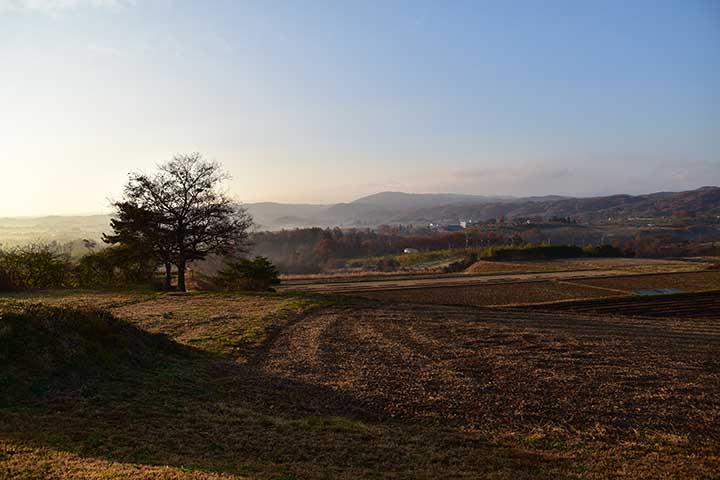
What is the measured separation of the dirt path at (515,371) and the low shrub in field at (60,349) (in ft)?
12.4

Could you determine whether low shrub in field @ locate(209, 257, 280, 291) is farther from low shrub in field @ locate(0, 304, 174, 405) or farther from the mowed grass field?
low shrub in field @ locate(0, 304, 174, 405)

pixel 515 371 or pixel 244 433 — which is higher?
pixel 244 433

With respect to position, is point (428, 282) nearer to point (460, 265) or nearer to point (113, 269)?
point (460, 265)

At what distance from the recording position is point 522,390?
11.5m

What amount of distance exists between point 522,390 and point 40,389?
416 inches

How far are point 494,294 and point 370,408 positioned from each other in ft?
115

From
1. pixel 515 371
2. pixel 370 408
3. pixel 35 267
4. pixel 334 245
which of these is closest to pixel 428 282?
pixel 35 267

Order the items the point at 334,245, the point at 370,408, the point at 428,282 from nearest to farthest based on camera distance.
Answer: the point at 370,408 → the point at 428,282 → the point at 334,245

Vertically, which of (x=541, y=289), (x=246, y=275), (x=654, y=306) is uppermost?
(x=246, y=275)

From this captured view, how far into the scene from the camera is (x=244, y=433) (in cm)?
820

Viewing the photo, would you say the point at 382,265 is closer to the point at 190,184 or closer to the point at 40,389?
the point at 190,184

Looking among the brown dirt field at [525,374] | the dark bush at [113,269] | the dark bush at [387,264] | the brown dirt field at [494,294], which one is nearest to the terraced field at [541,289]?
the brown dirt field at [494,294]

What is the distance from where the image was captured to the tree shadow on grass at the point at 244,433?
6.87 m

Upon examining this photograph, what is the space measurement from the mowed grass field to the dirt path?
63 mm
